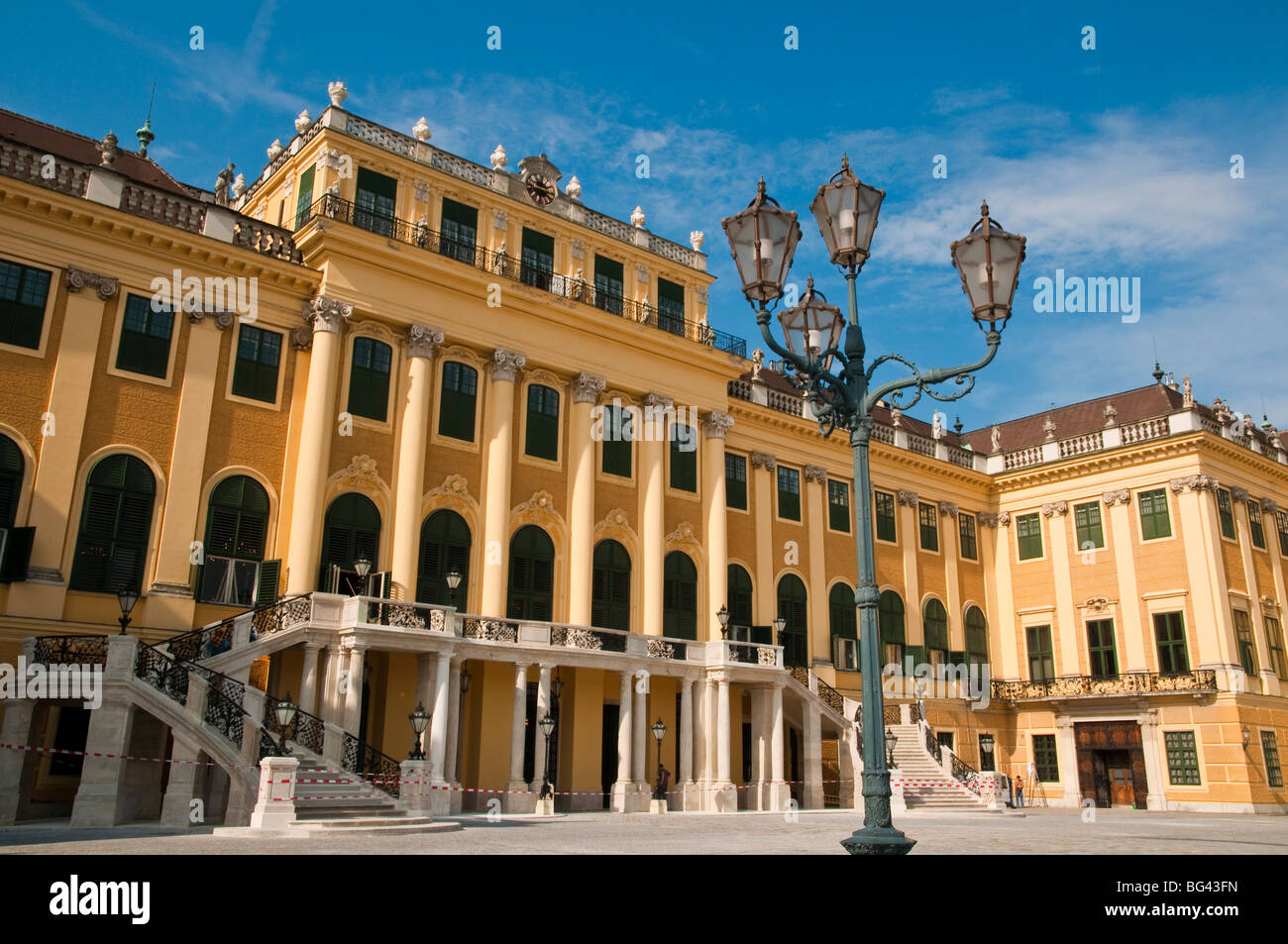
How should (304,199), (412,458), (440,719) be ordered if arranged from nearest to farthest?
(440,719) < (412,458) < (304,199)

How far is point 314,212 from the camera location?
27.4m

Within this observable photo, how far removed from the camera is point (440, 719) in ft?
78.3

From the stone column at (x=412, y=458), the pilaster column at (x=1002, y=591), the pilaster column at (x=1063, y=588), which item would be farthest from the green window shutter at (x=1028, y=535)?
the stone column at (x=412, y=458)

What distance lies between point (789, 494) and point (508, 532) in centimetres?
1257

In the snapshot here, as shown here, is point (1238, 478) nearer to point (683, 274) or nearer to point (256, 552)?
point (683, 274)

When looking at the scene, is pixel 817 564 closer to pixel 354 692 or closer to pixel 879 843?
pixel 354 692

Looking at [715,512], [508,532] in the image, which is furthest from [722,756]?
[508,532]

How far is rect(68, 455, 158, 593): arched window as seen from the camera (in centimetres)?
2294

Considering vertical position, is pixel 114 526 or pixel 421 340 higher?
pixel 421 340

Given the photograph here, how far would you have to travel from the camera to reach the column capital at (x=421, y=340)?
27.8 meters

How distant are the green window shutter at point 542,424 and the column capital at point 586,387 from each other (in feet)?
2.10

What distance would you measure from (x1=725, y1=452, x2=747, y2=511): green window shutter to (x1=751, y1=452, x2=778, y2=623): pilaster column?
1.33ft

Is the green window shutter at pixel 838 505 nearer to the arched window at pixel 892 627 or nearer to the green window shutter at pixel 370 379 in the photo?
the arched window at pixel 892 627
